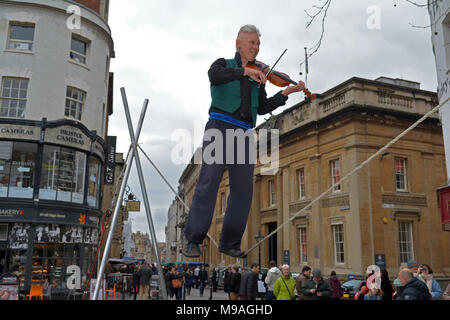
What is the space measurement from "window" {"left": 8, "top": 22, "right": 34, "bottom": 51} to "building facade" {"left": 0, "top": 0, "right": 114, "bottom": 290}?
4 cm

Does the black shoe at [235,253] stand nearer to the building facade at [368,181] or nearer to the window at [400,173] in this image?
the building facade at [368,181]

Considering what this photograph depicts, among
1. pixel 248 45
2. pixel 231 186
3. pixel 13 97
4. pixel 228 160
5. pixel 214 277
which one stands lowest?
pixel 214 277

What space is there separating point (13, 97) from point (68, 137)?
9.09 feet

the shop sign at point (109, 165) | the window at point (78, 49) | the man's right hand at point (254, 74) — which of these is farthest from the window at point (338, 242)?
the man's right hand at point (254, 74)

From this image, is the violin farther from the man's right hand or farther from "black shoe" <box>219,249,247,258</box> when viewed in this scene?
"black shoe" <box>219,249,247,258</box>

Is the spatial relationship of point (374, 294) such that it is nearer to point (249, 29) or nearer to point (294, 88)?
point (294, 88)

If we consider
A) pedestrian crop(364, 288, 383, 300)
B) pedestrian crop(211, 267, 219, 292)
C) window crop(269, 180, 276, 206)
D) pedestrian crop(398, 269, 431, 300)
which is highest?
window crop(269, 180, 276, 206)

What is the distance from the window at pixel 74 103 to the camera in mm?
19219

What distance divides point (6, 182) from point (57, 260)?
155 inches

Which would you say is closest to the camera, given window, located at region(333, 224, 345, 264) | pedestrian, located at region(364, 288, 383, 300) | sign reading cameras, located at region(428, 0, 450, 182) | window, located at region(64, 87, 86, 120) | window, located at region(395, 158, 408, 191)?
pedestrian, located at region(364, 288, 383, 300)

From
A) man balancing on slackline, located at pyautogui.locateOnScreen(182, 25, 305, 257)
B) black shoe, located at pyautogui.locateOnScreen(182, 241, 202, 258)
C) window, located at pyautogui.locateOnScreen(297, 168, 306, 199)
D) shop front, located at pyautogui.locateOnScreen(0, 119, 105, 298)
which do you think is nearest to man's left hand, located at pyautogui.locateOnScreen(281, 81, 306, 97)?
man balancing on slackline, located at pyautogui.locateOnScreen(182, 25, 305, 257)

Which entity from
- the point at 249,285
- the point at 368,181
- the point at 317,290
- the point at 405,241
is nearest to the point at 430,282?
the point at 317,290

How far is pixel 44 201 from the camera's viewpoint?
58.5 feet

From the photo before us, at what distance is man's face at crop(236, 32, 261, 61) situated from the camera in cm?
513
